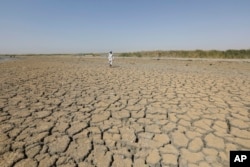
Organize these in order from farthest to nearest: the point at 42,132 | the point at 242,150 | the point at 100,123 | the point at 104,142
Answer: the point at 100,123
the point at 42,132
the point at 104,142
the point at 242,150

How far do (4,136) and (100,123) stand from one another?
1578 millimetres

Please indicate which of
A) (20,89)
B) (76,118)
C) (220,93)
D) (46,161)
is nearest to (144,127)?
(76,118)

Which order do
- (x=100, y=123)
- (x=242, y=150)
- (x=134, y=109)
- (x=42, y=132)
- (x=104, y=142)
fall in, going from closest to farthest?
(x=242, y=150) < (x=104, y=142) < (x=42, y=132) < (x=100, y=123) < (x=134, y=109)

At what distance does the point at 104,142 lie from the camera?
116 inches

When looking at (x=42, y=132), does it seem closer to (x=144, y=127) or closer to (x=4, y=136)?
(x=4, y=136)

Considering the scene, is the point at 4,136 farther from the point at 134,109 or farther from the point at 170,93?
the point at 170,93

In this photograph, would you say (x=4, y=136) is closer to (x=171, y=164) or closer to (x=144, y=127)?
(x=144, y=127)

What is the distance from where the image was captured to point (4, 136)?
3.07 m

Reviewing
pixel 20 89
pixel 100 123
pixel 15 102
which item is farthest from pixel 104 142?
pixel 20 89

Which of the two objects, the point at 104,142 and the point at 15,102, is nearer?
the point at 104,142

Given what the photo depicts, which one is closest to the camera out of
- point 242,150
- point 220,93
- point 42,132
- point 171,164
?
point 171,164

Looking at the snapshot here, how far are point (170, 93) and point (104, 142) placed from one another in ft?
10.1

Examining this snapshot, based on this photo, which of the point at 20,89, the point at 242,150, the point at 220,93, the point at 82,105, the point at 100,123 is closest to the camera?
the point at 242,150

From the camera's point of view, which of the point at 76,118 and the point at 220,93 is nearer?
the point at 76,118
